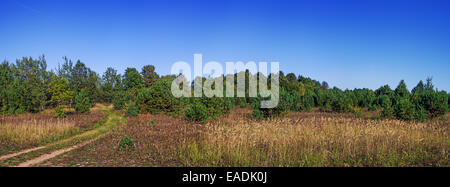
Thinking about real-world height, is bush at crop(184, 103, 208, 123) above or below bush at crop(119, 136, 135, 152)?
above

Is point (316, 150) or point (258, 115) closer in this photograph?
point (316, 150)

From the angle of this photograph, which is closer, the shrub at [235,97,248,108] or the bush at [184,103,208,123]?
the bush at [184,103,208,123]

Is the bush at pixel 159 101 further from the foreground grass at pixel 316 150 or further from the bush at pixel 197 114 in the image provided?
the foreground grass at pixel 316 150

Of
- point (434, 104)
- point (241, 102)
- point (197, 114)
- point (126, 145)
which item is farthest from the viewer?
point (241, 102)

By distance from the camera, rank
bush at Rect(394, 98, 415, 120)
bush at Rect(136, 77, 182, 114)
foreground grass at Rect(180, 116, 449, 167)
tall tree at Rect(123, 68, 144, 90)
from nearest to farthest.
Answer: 1. foreground grass at Rect(180, 116, 449, 167)
2. bush at Rect(394, 98, 415, 120)
3. bush at Rect(136, 77, 182, 114)
4. tall tree at Rect(123, 68, 144, 90)

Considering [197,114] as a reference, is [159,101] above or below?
above

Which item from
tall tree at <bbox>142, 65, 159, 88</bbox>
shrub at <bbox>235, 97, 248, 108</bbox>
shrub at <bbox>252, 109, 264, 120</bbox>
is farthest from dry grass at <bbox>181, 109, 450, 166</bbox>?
tall tree at <bbox>142, 65, 159, 88</bbox>

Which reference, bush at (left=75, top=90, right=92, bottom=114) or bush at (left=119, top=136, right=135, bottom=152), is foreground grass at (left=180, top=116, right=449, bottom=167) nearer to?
bush at (left=119, top=136, right=135, bottom=152)

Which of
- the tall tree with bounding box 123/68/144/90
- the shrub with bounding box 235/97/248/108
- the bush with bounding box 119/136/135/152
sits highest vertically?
the tall tree with bounding box 123/68/144/90

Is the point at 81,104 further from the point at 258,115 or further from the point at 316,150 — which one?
the point at 316,150

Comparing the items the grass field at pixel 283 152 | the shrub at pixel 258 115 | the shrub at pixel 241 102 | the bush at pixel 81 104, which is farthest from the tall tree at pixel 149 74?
the grass field at pixel 283 152

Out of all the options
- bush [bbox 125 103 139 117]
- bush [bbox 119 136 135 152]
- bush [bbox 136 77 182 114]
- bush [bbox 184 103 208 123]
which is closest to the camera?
bush [bbox 119 136 135 152]

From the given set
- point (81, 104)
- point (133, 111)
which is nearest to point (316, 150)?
point (133, 111)
